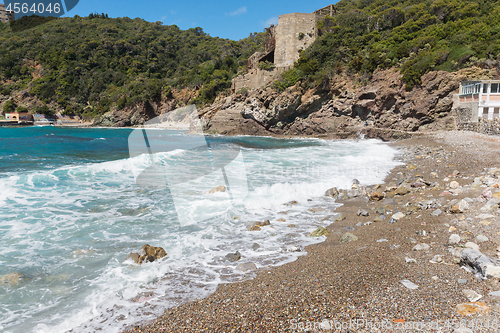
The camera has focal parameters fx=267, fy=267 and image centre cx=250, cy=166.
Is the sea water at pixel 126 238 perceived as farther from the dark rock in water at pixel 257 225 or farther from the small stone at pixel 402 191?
the small stone at pixel 402 191

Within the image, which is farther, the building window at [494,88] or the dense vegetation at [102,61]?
the dense vegetation at [102,61]

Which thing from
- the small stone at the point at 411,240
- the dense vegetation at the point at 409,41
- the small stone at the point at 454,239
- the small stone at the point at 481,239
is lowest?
the small stone at the point at 411,240

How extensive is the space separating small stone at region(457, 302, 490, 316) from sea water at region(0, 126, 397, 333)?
88.2 inches

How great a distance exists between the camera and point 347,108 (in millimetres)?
28953

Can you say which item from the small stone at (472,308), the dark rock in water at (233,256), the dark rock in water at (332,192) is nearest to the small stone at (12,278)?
the dark rock in water at (233,256)

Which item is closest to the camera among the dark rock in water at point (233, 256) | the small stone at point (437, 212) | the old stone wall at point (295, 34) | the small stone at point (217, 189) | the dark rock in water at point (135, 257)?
the dark rock in water at point (135, 257)

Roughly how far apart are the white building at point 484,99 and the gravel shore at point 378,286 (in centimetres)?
1714

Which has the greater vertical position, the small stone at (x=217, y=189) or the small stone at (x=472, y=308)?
→ the small stone at (x=472, y=308)

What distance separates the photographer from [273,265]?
13.1ft

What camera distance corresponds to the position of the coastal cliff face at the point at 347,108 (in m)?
22.2

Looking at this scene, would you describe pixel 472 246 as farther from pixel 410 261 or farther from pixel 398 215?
pixel 398 215

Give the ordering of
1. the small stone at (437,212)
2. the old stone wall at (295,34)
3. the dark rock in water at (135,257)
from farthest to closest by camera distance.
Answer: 1. the old stone wall at (295,34)
2. the small stone at (437,212)
3. the dark rock in water at (135,257)

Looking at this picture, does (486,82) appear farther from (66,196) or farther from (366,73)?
(66,196)

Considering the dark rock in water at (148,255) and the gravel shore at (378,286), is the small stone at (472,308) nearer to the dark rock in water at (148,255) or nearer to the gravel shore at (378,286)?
the gravel shore at (378,286)
